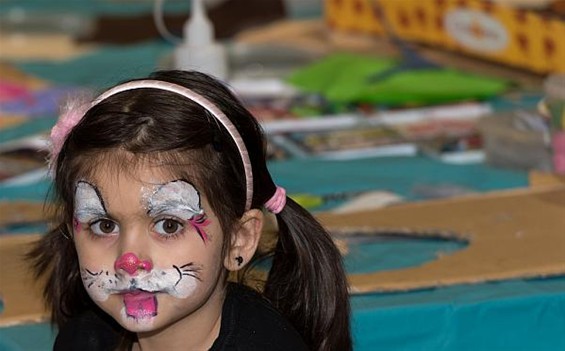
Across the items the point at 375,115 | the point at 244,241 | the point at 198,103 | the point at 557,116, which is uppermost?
the point at 198,103

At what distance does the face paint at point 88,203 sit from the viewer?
119cm

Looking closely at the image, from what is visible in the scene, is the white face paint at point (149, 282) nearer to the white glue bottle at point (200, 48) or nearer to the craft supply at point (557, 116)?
the craft supply at point (557, 116)

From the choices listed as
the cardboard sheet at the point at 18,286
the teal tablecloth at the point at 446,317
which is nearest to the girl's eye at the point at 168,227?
the teal tablecloth at the point at 446,317

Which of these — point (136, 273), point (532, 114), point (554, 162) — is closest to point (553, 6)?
point (532, 114)

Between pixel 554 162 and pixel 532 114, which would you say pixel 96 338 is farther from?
pixel 532 114

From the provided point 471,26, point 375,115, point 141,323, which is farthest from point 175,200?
point 471,26

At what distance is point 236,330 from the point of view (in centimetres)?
126

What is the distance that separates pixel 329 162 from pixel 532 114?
316 mm

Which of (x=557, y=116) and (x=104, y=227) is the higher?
(x=104, y=227)

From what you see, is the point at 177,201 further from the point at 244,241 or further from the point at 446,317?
the point at 446,317

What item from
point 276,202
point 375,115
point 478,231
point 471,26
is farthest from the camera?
point 471,26

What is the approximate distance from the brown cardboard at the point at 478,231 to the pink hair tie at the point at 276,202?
0.30 metres

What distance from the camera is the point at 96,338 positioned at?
4.43ft

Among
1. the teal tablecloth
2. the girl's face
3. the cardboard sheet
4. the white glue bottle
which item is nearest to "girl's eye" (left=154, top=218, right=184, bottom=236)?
the girl's face
